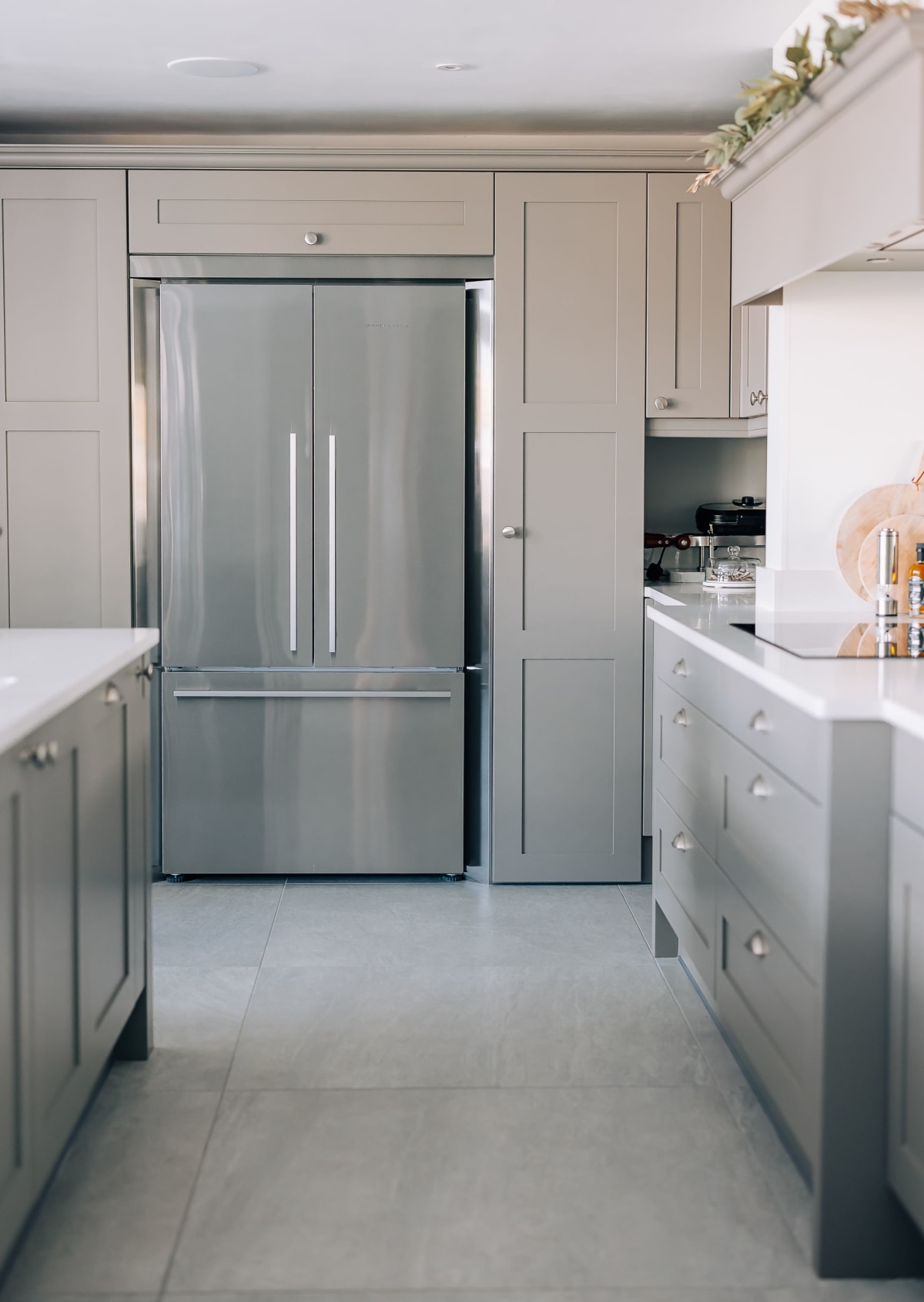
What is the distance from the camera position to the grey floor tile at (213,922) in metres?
3.36

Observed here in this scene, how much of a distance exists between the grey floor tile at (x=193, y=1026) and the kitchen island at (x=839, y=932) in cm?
114

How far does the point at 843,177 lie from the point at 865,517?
1019mm

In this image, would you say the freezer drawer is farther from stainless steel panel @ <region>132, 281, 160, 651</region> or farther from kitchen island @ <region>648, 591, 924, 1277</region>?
kitchen island @ <region>648, 591, 924, 1277</region>

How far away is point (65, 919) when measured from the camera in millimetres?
1982

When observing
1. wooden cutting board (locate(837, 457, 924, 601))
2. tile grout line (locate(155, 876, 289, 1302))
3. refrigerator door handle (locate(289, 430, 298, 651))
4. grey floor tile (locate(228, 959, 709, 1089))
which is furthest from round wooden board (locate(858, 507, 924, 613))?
tile grout line (locate(155, 876, 289, 1302))

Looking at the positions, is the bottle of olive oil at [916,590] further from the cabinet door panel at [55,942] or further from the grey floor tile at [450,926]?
the cabinet door panel at [55,942]

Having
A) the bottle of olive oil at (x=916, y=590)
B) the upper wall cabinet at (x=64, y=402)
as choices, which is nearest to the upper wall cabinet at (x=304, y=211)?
the upper wall cabinet at (x=64, y=402)

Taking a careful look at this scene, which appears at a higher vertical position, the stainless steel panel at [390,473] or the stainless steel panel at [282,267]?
the stainless steel panel at [282,267]

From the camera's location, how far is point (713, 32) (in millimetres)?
3205

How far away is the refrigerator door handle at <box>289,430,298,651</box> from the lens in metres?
3.90

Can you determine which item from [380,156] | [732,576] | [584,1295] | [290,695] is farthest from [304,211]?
[584,1295]

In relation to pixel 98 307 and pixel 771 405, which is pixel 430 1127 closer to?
pixel 771 405

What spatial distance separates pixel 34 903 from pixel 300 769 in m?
2.19

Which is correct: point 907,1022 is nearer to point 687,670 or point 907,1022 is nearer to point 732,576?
point 687,670
